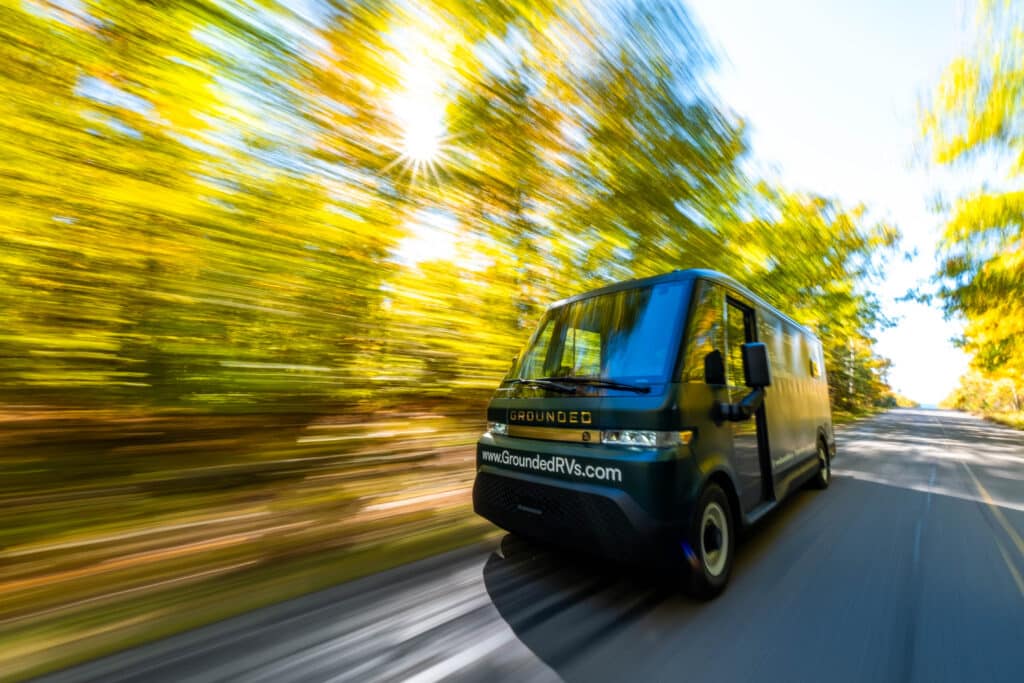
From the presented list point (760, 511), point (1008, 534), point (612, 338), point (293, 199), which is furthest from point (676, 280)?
point (1008, 534)

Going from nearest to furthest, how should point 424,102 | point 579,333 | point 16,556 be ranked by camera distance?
point 16,556, point 579,333, point 424,102

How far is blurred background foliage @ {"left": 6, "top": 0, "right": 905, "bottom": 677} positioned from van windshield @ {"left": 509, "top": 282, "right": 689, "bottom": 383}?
184 cm

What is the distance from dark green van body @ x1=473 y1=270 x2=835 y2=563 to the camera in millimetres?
2518

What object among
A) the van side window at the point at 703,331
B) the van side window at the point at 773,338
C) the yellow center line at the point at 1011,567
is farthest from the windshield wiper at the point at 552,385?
the yellow center line at the point at 1011,567

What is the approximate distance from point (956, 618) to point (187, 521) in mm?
5066

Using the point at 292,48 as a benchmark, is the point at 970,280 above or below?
above

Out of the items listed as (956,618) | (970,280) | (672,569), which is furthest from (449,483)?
(970,280)

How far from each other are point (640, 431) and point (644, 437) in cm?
4

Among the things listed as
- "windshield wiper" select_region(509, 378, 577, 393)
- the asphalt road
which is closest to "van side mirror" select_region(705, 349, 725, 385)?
"windshield wiper" select_region(509, 378, 577, 393)

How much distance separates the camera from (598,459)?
104 inches

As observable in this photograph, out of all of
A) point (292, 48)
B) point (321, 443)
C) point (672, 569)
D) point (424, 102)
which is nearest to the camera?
point (672, 569)

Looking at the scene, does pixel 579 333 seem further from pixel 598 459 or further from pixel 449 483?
pixel 449 483

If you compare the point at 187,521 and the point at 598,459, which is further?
the point at 187,521

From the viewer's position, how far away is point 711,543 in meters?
2.90
